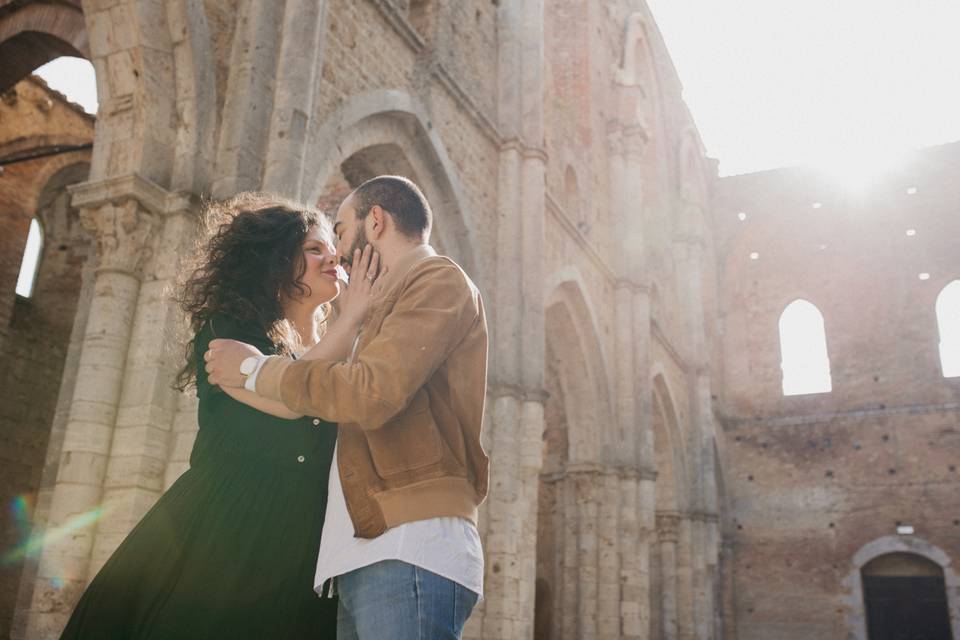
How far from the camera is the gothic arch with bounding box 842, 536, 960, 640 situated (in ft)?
62.7

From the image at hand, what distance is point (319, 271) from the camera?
232cm

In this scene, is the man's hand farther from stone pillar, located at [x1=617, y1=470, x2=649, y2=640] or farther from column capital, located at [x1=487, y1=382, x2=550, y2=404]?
stone pillar, located at [x1=617, y1=470, x2=649, y2=640]

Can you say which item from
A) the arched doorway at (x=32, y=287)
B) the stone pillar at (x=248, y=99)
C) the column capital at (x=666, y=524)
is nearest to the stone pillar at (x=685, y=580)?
the column capital at (x=666, y=524)

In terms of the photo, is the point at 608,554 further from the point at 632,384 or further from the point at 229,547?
the point at 229,547

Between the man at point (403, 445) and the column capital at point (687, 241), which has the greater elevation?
the column capital at point (687, 241)

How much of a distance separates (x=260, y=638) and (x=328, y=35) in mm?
6443

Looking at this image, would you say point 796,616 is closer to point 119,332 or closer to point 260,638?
point 119,332

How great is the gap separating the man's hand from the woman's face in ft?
1.12

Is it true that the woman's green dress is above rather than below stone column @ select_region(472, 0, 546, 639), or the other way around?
below

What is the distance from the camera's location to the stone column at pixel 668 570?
54.6ft

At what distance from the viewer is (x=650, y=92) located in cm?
1972

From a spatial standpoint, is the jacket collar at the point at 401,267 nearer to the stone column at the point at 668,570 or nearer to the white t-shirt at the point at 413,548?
the white t-shirt at the point at 413,548

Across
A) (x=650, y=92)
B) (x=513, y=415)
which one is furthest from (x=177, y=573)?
(x=650, y=92)

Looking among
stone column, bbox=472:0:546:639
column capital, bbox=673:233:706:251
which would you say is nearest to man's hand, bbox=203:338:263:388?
stone column, bbox=472:0:546:639
